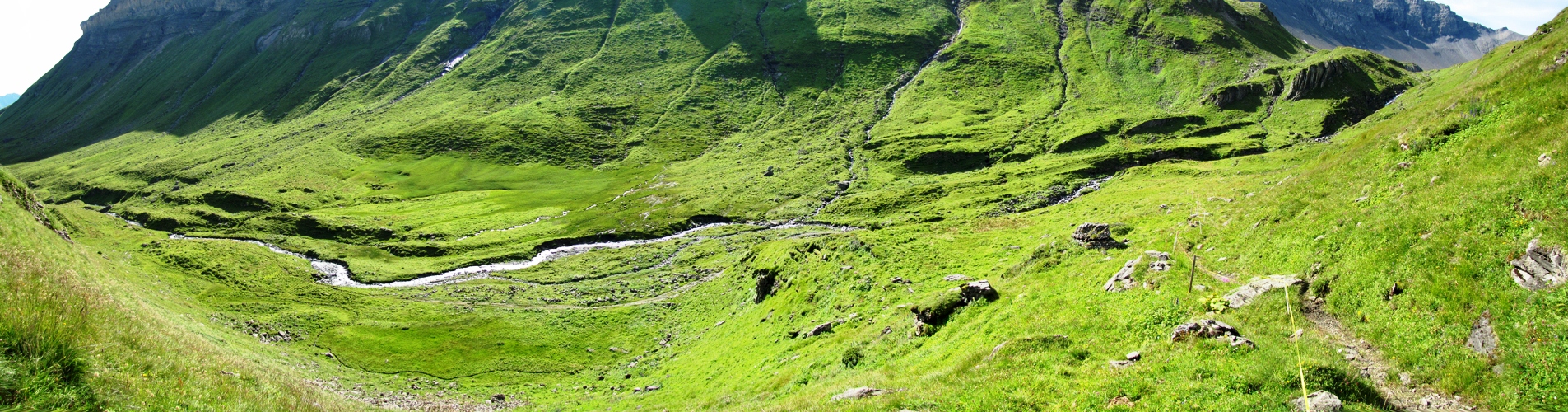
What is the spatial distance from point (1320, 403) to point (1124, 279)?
1181 cm

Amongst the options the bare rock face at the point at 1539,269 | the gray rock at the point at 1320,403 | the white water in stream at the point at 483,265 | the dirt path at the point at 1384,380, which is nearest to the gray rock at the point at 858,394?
the gray rock at the point at 1320,403

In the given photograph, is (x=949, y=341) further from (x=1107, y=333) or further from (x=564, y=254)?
(x=564, y=254)

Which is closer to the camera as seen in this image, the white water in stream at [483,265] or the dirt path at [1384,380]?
the dirt path at [1384,380]

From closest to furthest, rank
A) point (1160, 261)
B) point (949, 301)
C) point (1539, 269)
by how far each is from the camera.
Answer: point (1539, 269) → point (1160, 261) → point (949, 301)

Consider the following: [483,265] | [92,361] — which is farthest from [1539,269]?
[483,265]

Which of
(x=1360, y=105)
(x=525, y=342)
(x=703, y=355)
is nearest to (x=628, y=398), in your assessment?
(x=703, y=355)

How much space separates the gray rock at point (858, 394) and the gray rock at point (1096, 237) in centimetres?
2169

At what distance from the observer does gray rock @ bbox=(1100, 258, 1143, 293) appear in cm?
2534

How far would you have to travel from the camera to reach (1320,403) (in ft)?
47.2

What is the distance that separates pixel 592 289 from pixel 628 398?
47887 mm

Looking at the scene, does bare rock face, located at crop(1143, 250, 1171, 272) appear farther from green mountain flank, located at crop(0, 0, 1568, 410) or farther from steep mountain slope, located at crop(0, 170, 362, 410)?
steep mountain slope, located at crop(0, 170, 362, 410)

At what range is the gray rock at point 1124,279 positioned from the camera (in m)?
25.3

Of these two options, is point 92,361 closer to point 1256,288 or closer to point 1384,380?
point 1384,380

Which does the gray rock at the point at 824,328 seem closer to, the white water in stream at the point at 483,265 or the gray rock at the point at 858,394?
the gray rock at the point at 858,394
